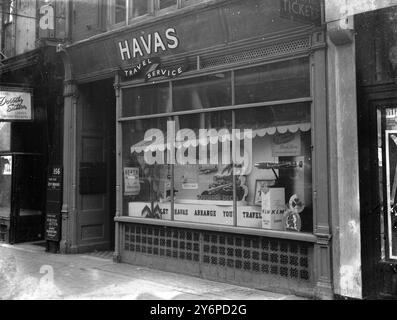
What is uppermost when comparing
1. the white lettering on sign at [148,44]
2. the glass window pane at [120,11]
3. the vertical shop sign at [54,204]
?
the glass window pane at [120,11]

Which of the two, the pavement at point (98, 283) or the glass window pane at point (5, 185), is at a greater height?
the glass window pane at point (5, 185)

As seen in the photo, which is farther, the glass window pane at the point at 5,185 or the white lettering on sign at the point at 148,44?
the glass window pane at the point at 5,185

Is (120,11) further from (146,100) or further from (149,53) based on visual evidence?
(146,100)

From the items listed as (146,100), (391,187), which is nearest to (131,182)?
(146,100)

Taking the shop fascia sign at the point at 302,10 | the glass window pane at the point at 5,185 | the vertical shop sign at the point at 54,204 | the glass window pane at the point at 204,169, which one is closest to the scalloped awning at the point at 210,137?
the glass window pane at the point at 204,169

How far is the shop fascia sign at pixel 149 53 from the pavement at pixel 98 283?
3.57 m

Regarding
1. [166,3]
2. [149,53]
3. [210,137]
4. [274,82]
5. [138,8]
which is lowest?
[210,137]

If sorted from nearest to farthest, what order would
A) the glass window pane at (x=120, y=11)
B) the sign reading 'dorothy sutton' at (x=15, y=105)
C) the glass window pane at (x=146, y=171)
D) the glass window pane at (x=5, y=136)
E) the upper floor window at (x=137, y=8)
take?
the upper floor window at (x=137, y=8)
the glass window pane at (x=146, y=171)
the glass window pane at (x=120, y=11)
the sign reading 'dorothy sutton' at (x=15, y=105)
the glass window pane at (x=5, y=136)

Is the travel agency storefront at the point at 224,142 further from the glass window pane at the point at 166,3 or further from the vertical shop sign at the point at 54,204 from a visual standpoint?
the vertical shop sign at the point at 54,204

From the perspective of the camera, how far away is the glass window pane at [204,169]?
8039 millimetres

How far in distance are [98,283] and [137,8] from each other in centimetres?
525

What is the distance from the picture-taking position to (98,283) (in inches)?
309

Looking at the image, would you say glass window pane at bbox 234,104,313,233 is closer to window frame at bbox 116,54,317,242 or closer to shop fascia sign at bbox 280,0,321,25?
window frame at bbox 116,54,317,242
